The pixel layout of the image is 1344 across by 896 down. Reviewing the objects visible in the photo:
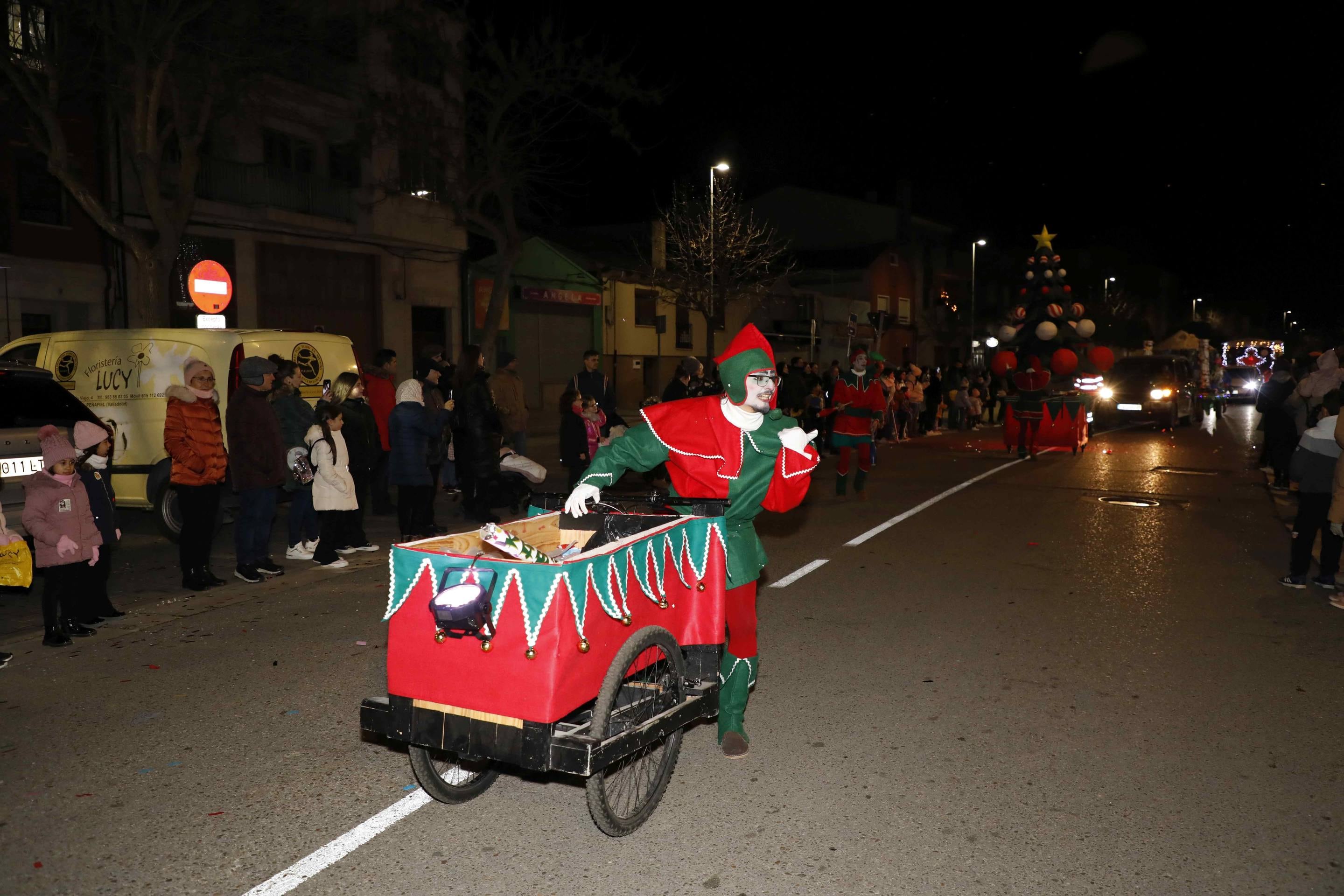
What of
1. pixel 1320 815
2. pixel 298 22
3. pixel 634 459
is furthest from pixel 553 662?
pixel 298 22

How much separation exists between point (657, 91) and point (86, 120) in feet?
38.3

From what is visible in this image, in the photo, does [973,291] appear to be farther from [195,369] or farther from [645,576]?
[645,576]

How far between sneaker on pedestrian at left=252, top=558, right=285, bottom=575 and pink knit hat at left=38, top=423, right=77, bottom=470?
2212mm

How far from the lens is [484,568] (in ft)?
11.5

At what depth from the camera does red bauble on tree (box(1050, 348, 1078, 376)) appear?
2155cm

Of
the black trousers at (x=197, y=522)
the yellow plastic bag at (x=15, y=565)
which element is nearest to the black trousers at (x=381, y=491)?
the black trousers at (x=197, y=522)

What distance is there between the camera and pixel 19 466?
742cm

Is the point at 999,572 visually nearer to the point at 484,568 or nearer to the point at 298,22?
the point at 484,568

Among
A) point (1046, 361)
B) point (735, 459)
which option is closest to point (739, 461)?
point (735, 459)

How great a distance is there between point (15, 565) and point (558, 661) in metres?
4.54

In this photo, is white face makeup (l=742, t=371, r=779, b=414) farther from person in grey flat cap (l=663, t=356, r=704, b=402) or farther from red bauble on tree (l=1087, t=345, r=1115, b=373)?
red bauble on tree (l=1087, t=345, r=1115, b=373)

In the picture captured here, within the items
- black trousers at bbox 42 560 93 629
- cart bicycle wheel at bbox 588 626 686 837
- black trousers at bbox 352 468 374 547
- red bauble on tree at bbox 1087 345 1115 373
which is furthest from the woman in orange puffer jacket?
red bauble on tree at bbox 1087 345 1115 373

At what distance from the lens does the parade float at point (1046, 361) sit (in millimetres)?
19562

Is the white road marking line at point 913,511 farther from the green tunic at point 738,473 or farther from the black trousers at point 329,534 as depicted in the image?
the green tunic at point 738,473
